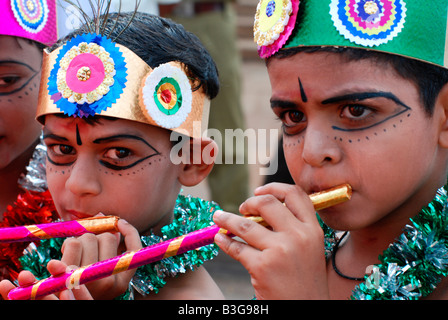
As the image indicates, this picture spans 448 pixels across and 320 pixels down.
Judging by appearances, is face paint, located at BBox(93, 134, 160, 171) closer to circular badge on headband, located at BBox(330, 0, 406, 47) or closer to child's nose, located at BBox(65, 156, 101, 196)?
child's nose, located at BBox(65, 156, 101, 196)

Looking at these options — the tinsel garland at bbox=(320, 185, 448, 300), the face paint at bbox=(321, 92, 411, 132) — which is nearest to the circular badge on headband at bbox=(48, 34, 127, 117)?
the face paint at bbox=(321, 92, 411, 132)

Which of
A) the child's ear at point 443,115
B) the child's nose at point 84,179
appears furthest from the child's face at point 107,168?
the child's ear at point 443,115

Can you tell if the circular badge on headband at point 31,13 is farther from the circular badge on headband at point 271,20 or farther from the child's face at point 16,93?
the circular badge on headband at point 271,20

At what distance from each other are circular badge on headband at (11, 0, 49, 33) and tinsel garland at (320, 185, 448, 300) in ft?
5.36

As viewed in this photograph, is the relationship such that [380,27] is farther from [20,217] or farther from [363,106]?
[20,217]

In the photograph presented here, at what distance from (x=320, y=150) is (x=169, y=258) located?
747 millimetres

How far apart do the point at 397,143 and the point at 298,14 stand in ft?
1.48

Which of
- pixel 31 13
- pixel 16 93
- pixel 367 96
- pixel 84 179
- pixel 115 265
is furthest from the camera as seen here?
pixel 31 13

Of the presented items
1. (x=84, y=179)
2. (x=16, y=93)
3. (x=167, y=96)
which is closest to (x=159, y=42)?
(x=167, y=96)

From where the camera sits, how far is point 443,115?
5.21 feet

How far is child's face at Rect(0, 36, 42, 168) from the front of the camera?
2.29 metres

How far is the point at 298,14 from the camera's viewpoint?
1644 mm

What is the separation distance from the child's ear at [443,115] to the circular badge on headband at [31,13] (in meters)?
1.61

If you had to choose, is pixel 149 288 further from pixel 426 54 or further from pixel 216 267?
pixel 216 267
